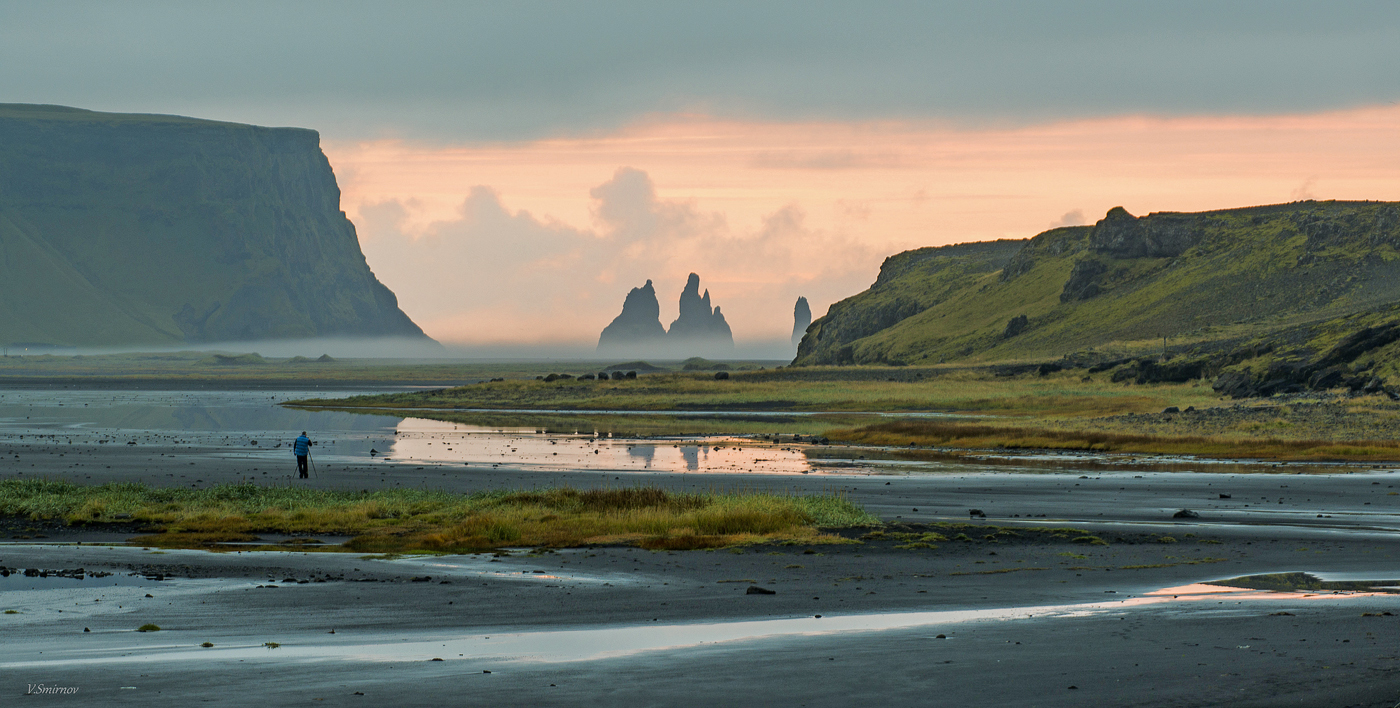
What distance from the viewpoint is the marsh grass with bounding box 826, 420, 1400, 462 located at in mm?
56188

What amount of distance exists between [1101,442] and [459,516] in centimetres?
4066

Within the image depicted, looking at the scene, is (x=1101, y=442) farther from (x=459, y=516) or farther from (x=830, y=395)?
(x=830, y=395)

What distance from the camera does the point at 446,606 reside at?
19.1 metres

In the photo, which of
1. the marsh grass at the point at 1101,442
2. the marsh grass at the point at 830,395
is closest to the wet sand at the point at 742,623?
the marsh grass at the point at 1101,442

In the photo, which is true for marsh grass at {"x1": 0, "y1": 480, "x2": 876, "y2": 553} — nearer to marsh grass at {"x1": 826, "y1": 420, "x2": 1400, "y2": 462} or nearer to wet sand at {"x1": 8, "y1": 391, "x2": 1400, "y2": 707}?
wet sand at {"x1": 8, "y1": 391, "x2": 1400, "y2": 707}

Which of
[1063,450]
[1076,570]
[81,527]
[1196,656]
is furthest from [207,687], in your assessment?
[1063,450]

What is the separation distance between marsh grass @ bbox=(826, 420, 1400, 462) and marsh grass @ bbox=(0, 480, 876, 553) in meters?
32.4

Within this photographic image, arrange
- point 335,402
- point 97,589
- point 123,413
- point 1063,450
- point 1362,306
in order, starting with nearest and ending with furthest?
1. point 97,589
2. point 1063,450
3. point 123,413
4. point 335,402
5. point 1362,306

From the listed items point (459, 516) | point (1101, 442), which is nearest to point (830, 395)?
point (1101, 442)

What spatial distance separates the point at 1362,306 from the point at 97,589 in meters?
178

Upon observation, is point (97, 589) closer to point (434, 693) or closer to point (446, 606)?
point (446, 606)

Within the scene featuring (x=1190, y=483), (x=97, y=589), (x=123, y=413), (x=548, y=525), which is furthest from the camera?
(x=123, y=413)

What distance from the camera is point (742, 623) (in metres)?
17.7

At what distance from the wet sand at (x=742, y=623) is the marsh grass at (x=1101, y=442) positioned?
26.4m
